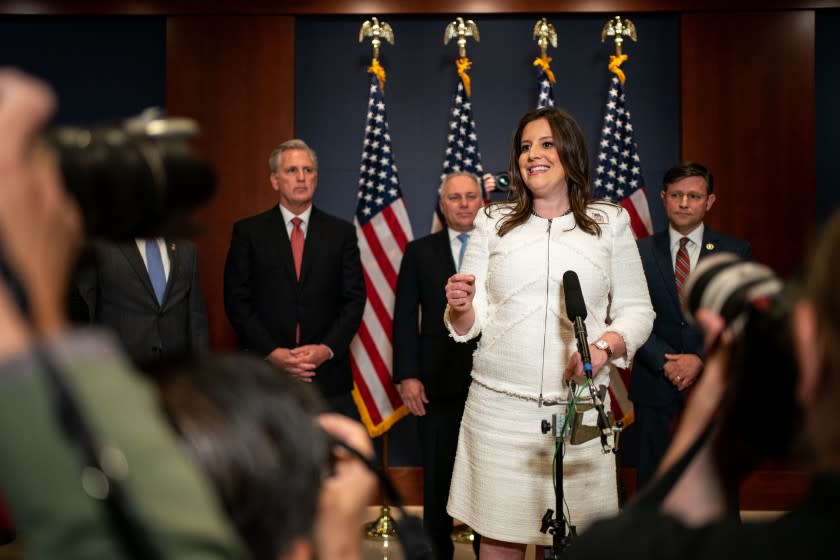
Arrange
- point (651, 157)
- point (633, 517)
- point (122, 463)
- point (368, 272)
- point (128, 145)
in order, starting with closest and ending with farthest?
1. point (122, 463)
2. point (128, 145)
3. point (633, 517)
4. point (368, 272)
5. point (651, 157)

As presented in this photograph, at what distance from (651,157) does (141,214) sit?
519 centimetres

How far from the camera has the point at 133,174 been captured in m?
0.69

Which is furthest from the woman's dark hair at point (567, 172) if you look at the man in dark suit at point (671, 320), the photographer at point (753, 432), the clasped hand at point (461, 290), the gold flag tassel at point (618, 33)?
the gold flag tassel at point (618, 33)

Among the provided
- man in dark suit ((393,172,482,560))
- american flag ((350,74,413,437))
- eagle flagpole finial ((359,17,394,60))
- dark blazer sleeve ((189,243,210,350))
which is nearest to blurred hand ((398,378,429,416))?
man in dark suit ((393,172,482,560))

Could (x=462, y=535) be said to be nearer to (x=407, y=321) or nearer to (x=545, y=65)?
(x=407, y=321)

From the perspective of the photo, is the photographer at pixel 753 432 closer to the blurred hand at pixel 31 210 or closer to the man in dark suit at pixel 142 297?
the blurred hand at pixel 31 210

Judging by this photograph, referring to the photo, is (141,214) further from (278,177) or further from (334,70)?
(334,70)

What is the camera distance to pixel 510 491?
2.56 meters

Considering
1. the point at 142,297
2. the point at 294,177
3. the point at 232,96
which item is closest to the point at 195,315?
the point at 142,297

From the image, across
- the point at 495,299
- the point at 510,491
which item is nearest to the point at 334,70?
the point at 495,299

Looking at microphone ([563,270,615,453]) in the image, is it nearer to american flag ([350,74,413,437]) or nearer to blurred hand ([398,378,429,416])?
blurred hand ([398,378,429,416])

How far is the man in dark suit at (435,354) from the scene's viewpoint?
421 centimetres

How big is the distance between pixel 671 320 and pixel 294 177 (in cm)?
195

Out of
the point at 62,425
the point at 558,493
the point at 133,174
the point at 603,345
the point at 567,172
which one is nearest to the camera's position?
the point at 62,425
